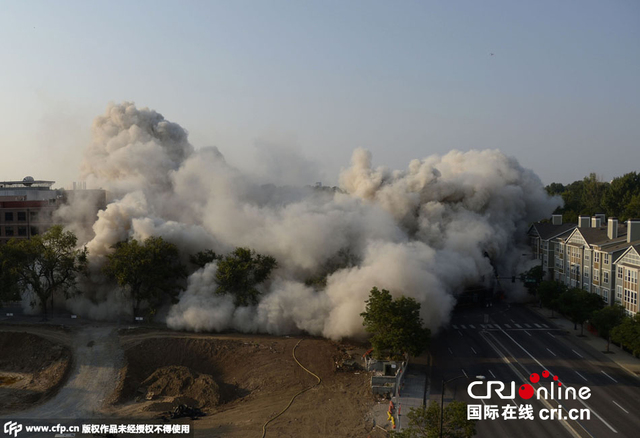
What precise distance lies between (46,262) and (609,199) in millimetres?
115674

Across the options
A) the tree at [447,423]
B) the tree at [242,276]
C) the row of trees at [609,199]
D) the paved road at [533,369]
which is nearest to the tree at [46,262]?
the tree at [242,276]

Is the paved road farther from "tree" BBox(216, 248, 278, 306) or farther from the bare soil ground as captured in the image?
"tree" BBox(216, 248, 278, 306)

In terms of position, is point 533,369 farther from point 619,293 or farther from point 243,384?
point 243,384

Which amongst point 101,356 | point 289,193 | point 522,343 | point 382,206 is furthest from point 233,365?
point 289,193

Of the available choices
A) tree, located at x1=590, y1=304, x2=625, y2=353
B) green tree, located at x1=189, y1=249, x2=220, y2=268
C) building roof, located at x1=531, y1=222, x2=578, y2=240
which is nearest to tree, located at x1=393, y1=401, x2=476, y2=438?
tree, located at x1=590, y1=304, x2=625, y2=353

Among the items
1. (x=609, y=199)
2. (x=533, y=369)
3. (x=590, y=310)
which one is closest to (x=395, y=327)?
(x=533, y=369)

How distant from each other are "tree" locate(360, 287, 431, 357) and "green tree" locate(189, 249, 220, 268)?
22171 mm

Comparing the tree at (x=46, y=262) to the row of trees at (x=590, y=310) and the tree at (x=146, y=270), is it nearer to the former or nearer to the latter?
the tree at (x=146, y=270)

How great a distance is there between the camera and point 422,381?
40688mm

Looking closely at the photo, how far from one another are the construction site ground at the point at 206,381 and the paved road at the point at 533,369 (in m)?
7.46

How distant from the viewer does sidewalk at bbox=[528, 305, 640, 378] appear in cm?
4478

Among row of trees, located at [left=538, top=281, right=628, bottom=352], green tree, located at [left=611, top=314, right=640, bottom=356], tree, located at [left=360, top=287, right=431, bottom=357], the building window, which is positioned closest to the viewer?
tree, located at [left=360, top=287, right=431, bottom=357]

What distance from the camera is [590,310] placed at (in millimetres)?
54281

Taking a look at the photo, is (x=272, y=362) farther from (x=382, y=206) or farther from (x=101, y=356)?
(x=382, y=206)
